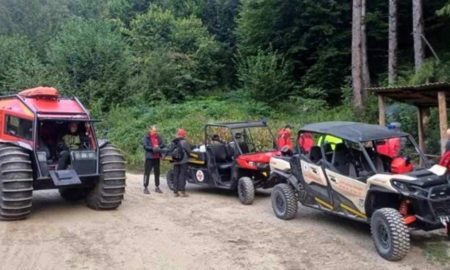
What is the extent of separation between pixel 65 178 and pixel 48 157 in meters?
1.47

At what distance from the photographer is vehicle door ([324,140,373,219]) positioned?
761 cm

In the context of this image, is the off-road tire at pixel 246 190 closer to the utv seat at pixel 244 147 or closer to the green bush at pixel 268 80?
the utv seat at pixel 244 147

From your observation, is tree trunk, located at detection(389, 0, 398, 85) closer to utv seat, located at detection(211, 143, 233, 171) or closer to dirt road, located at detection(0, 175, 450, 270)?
utv seat, located at detection(211, 143, 233, 171)

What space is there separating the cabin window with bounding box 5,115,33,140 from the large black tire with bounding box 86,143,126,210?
57.4 inches

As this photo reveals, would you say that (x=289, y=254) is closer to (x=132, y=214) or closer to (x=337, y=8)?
(x=132, y=214)

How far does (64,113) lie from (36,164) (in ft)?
4.16

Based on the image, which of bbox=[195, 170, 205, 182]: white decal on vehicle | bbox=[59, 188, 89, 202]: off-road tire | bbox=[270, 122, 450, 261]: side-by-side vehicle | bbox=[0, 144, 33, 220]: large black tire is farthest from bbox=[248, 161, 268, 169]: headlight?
bbox=[0, 144, 33, 220]: large black tire

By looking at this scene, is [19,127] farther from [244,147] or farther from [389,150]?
[389,150]

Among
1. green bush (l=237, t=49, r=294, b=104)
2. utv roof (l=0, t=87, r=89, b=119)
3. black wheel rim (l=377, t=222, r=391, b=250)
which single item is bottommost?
black wheel rim (l=377, t=222, r=391, b=250)

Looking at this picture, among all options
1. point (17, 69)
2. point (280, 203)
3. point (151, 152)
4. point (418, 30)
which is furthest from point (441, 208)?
point (17, 69)

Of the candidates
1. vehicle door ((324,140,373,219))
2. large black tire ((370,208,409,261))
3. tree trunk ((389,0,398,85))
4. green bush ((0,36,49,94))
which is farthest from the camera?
green bush ((0,36,49,94))

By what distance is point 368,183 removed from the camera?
7324 mm

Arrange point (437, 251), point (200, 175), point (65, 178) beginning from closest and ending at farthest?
1. point (437, 251)
2. point (65, 178)
3. point (200, 175)

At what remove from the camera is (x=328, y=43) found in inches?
927
